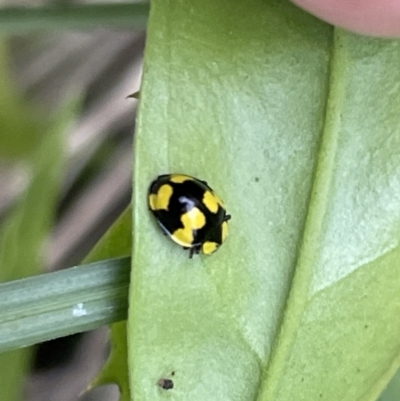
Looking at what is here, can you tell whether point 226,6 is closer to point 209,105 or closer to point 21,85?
point 209,105

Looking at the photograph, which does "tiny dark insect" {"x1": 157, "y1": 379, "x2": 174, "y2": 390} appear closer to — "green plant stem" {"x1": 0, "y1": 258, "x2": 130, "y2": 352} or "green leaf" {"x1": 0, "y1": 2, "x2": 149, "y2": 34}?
"green plant stem" {"x1": 0, "y1": 258, "x2": 130, "y2": 352}

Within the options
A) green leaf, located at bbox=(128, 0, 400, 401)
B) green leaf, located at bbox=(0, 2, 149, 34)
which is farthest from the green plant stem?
green leaf, located at bbox=(0, 2, 149, 34)

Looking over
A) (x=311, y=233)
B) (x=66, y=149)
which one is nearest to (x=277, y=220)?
(x=311, y=233)

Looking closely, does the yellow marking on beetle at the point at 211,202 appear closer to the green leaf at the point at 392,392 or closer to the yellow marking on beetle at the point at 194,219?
the yellow marking on beetle at the point at 194,219

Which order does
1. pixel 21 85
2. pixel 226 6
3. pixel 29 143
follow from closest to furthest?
pixel 226 6 → pixel 29 143 → pixel 21 85

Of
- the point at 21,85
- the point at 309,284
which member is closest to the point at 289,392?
the point at 309,284

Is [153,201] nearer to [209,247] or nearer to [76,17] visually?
[209,247]

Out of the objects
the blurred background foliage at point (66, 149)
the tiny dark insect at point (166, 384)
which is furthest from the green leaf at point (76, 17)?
the tiny dark insect at point (166, 384)
